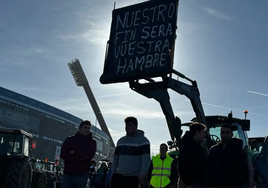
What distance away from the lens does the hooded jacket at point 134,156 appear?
6093 mm

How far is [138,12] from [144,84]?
75.1 inches

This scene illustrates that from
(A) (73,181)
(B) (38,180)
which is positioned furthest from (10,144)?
(A) (73,181)

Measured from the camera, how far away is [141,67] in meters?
10.6

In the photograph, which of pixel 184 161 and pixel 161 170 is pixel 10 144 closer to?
pixel 161 170

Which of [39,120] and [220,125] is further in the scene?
→ [39,120]

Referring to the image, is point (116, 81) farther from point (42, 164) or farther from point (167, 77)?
point (42, 164)

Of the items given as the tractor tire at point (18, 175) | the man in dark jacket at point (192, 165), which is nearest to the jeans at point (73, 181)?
the man in dark jacket at point (192, 165)

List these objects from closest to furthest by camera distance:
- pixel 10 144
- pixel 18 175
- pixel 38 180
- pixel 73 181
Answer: pixel 73 181 → pixel 18 175 → pixel 10 144 → pixel 38 180

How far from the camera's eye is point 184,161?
528 cm

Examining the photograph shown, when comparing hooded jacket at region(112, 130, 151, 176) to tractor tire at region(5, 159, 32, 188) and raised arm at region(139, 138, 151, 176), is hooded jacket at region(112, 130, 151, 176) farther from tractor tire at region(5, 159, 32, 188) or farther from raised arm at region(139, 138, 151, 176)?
tractor tire at region(5, 159, 32, 188)

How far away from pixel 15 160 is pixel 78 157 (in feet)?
13.0

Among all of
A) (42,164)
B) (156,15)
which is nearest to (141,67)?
(156,15)

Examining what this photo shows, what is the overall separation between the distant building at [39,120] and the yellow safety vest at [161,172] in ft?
139

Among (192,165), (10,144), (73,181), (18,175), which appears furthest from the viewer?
(10,144)
